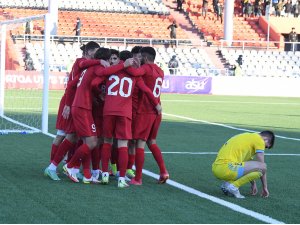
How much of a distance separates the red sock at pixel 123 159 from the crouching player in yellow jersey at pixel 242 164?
115 cm

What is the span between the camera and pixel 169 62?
43938mm

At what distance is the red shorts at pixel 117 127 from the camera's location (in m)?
10.5

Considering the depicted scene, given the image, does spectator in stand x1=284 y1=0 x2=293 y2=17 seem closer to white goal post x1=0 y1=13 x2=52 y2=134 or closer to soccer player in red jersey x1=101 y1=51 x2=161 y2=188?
white goal post x1=0 y1=13 x2=52 y2=134

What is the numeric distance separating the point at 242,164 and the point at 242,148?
0.20 m

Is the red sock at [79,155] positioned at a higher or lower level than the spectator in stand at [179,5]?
lower

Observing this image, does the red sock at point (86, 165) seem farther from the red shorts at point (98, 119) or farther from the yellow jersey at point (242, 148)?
the yellow jersey at point (242, 148)

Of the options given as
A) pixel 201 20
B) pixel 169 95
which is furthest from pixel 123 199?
pixel 201 20

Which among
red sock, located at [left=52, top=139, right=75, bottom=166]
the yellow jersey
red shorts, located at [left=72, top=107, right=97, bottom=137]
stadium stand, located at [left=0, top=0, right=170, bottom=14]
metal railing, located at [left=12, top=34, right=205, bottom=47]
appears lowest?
red sock, located at [left=52, top=139, right=75, bottom=166]

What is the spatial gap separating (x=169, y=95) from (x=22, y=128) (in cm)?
1980

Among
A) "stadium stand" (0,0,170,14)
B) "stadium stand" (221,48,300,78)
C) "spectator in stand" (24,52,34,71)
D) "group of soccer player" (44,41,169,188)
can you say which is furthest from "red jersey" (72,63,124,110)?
"stadium stand" (0,0,170,14)

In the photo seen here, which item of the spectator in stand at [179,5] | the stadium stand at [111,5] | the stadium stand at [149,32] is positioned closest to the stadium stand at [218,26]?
the stadium stand at [149,32]

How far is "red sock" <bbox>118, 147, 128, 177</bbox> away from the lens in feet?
34.6

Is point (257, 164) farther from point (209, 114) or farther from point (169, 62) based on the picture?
point (169, 62)

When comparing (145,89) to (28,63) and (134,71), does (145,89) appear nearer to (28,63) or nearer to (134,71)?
(134,71)
